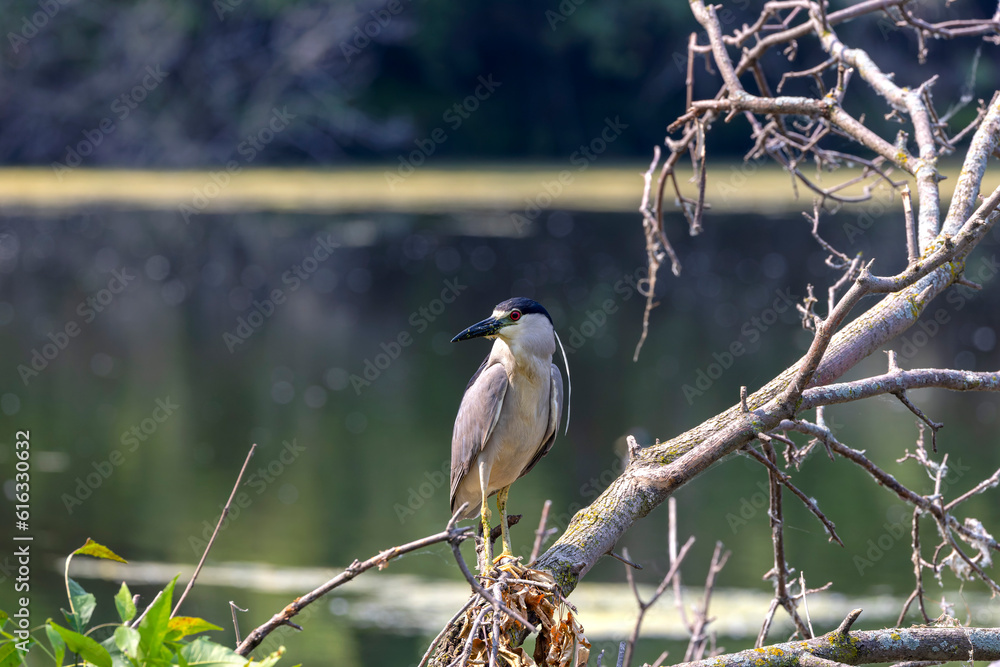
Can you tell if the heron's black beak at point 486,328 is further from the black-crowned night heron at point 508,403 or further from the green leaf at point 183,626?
the green leaf at point 183,626

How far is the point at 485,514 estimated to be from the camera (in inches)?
115

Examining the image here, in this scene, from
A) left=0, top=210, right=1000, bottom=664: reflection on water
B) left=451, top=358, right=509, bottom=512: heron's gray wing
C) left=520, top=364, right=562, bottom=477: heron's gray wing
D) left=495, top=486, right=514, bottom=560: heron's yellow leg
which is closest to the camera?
left=495, top=486, right=514, bottom=560: heron's yellow leg

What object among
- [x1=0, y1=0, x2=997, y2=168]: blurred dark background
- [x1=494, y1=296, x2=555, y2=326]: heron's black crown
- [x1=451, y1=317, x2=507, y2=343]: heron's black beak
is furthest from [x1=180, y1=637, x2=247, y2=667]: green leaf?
[x1=0, y1=0, x2=997, y2=168]: blurred dark background

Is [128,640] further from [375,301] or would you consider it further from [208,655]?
[375,301]

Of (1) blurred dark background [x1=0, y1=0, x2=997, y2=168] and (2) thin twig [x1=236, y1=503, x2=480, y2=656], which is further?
(1) blurred dark background [x1=0, y1=0, x2=997, y2=168]

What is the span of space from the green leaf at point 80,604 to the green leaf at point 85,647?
0.06 metres

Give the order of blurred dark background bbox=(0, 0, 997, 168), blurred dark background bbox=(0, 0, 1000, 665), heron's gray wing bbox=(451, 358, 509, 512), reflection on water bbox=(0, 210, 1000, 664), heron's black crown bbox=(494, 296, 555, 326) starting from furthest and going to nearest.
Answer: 1. blurred dark background bbox=(0, 0, 997, 168)
2. blurred dark background bbox=(0, 0, 1000, 665)
3. reflection on water bbox=(0, 210, 1000, 664)
4. heron's gray wing bbox=(451, 358, 509, 512)
5. heron's black crown bbox=(494, 296, 555, 326)

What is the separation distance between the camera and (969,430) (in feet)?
33.3

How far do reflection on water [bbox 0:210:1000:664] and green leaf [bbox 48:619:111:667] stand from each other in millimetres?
5115

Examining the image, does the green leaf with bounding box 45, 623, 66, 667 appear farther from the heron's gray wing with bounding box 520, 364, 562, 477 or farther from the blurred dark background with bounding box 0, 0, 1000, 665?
the blurred dark background with bounding box 0, 0, 1000, 665

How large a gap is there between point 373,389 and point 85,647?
10910 mm

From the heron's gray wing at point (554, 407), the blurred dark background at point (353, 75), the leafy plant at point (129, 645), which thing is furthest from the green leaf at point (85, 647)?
the blurred dark background at point (353, 75)

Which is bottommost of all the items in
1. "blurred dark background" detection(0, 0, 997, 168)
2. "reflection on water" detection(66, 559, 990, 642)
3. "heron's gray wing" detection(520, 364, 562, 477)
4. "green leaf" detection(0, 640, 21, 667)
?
"reflection on water" detection(66, 559, 990, 642)

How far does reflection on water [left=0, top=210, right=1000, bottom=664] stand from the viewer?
812 cm
